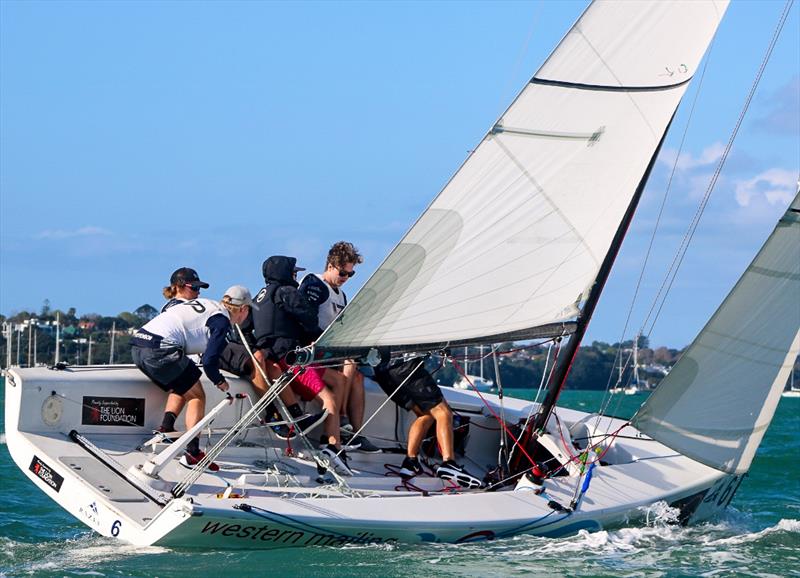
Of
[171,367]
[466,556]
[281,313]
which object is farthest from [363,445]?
[466,556]

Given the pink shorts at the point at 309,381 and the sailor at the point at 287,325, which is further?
the pink shorts at the point at 309,381

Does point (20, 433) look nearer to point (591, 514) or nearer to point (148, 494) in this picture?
point (148, 494)

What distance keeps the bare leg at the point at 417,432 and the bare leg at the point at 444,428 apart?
68 millimetres

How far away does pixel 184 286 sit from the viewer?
9453 millimetres

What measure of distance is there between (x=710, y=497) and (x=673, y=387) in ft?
3.13

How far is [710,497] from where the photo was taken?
33.0 feet

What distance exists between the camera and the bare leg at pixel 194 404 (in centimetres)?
907

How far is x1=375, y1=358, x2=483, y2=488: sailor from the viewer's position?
31.5 feet

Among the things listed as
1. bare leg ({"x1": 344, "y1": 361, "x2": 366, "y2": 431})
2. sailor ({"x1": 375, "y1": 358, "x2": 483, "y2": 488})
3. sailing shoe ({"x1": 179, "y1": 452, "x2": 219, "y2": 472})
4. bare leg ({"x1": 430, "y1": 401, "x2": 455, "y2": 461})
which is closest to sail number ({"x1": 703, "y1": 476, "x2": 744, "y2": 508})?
sailor ({"x1": 375, "y1": 358, "x2": 483, "y2": 488})

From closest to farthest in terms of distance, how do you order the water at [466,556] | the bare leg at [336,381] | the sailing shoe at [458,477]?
the water at [466,556]
the sailing shoe at [458,477]
the bare leg at [336,381]

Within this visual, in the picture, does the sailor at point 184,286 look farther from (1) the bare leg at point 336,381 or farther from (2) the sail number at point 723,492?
(2) the sail number at point 723,492

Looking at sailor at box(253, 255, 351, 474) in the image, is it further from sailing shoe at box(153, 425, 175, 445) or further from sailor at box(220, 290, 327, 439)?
sailing shoe at box(153, 425, 175, 445)

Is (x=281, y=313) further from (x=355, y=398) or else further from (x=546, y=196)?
(x=546, y=196)

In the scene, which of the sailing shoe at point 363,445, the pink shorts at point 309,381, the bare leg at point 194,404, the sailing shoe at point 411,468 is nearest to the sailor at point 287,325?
the pink shorts at point 309,381
